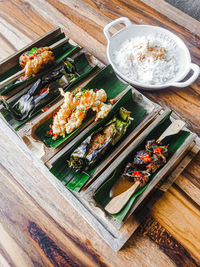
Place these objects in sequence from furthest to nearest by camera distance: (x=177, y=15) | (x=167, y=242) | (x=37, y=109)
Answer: (x=177, y=15), (x=37, y=109), (x=167, y=242)

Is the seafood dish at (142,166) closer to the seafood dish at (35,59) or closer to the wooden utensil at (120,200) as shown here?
the wooden utensil at (120,200)

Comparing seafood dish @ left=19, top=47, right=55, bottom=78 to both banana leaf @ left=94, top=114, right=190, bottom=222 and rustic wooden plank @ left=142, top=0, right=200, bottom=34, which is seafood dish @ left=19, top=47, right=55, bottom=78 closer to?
banana leaf @ left=94, top=114, right=190, bottom=222

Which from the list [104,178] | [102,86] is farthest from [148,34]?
[104,178]

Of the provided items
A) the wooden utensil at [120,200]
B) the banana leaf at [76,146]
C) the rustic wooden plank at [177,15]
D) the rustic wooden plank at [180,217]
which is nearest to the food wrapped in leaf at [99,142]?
the banana leaf at [76,146]

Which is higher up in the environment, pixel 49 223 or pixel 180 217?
pixel 180 217

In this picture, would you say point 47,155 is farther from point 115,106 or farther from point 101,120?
point 115,106

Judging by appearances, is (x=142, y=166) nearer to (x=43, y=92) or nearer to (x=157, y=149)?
(x=157, y=149)
